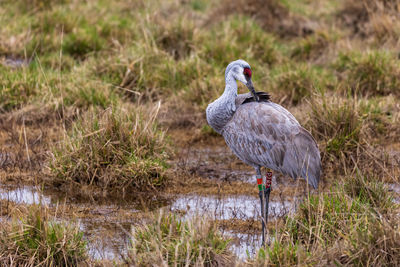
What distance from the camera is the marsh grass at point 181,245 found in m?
5.01

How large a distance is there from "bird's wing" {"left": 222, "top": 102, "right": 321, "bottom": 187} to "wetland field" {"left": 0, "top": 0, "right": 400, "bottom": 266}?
0.36 m

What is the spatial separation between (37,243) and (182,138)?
15.7 feet

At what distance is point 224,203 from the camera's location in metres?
7.43

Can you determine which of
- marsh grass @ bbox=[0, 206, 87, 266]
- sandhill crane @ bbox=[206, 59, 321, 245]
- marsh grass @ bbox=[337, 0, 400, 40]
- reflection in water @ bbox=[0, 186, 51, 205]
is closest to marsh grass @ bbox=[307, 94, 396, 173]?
sandhill crane @ bbox=[206, 59, 321, 245]

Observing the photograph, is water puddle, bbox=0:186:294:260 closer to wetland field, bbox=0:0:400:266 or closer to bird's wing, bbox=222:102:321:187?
wetland field, bbox=0:0:400:266

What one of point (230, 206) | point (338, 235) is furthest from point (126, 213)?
point (338, 235)

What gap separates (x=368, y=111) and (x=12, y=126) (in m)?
5.06

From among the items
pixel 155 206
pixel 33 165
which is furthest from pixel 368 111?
pixel 33 165

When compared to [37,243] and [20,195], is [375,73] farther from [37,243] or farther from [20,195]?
[37,243]

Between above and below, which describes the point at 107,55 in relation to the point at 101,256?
above

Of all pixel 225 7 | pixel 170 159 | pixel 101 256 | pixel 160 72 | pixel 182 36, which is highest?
pixel 225 7

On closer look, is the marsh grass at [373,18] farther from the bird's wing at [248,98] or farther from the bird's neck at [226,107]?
the bird's neck at [226,107]

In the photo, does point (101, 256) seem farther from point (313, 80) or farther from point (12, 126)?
point (313, 80)

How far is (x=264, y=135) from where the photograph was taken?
21.6ft
